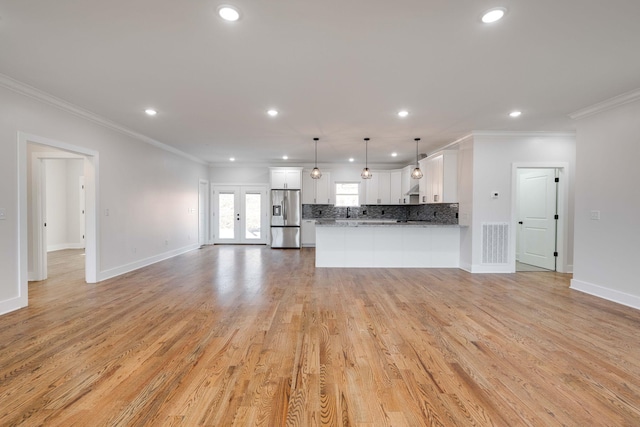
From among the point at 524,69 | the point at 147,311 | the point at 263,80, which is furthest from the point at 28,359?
the point at 524,69

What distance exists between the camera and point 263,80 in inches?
128

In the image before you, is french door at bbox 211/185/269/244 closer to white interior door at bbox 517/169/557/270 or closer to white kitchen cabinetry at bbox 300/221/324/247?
white kitchen cabinetry at bbox 300/221/324/247

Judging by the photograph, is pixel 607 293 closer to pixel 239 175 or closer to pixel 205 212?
pixel 239 175

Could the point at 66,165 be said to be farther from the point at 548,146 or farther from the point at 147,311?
the point at 548,146

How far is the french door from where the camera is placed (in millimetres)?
9469

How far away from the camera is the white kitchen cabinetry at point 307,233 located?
30.1ft

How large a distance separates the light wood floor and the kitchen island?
166cm

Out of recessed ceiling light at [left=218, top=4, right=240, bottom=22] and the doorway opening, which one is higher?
recessed ceiling light at [left=218, top=4, right=240, bottom=22]

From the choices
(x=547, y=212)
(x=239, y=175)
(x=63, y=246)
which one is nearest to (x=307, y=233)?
(x=239, y=175)

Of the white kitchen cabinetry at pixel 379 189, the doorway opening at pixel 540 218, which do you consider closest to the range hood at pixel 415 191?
the white kitchen cabinetry at pixel 379 189

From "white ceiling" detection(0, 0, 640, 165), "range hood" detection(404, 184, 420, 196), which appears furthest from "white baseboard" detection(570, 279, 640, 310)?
"range hood" detection(404, 184, 420, 196)

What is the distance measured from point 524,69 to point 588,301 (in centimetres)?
318

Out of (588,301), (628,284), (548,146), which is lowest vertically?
(588,301)

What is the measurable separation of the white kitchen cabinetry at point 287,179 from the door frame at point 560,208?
18.1ft
